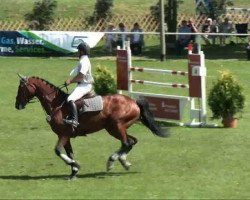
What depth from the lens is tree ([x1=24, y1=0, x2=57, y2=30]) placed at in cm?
4047

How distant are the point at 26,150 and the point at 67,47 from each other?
55.9ft

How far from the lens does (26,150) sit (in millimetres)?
15656

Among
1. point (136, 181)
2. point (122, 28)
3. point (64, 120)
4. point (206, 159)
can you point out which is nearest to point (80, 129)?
point (64, 120)

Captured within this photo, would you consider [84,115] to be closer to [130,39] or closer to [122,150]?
[122,150]

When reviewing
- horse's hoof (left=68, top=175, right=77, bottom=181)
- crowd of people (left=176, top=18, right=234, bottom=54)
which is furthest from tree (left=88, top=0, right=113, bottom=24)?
horse's hoof (left=68, top=175, right=77, bottom=181)

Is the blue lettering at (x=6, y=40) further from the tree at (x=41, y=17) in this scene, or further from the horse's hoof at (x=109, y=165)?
the horse's hoof at (x=109, y=165)

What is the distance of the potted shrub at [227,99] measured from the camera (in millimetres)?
17812

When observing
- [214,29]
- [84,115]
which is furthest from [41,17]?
[84,115]

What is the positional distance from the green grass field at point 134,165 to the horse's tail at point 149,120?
0.64m

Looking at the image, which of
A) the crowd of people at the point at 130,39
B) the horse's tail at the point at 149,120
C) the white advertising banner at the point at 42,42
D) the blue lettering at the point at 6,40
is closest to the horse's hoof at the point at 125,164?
the horse's tail at the point at 149,120

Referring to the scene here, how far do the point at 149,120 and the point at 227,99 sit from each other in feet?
15.6

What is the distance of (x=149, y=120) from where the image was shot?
13477 mm

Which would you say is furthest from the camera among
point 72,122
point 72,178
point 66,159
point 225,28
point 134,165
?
point 225,28

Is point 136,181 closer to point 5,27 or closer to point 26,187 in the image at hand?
point 26,187
